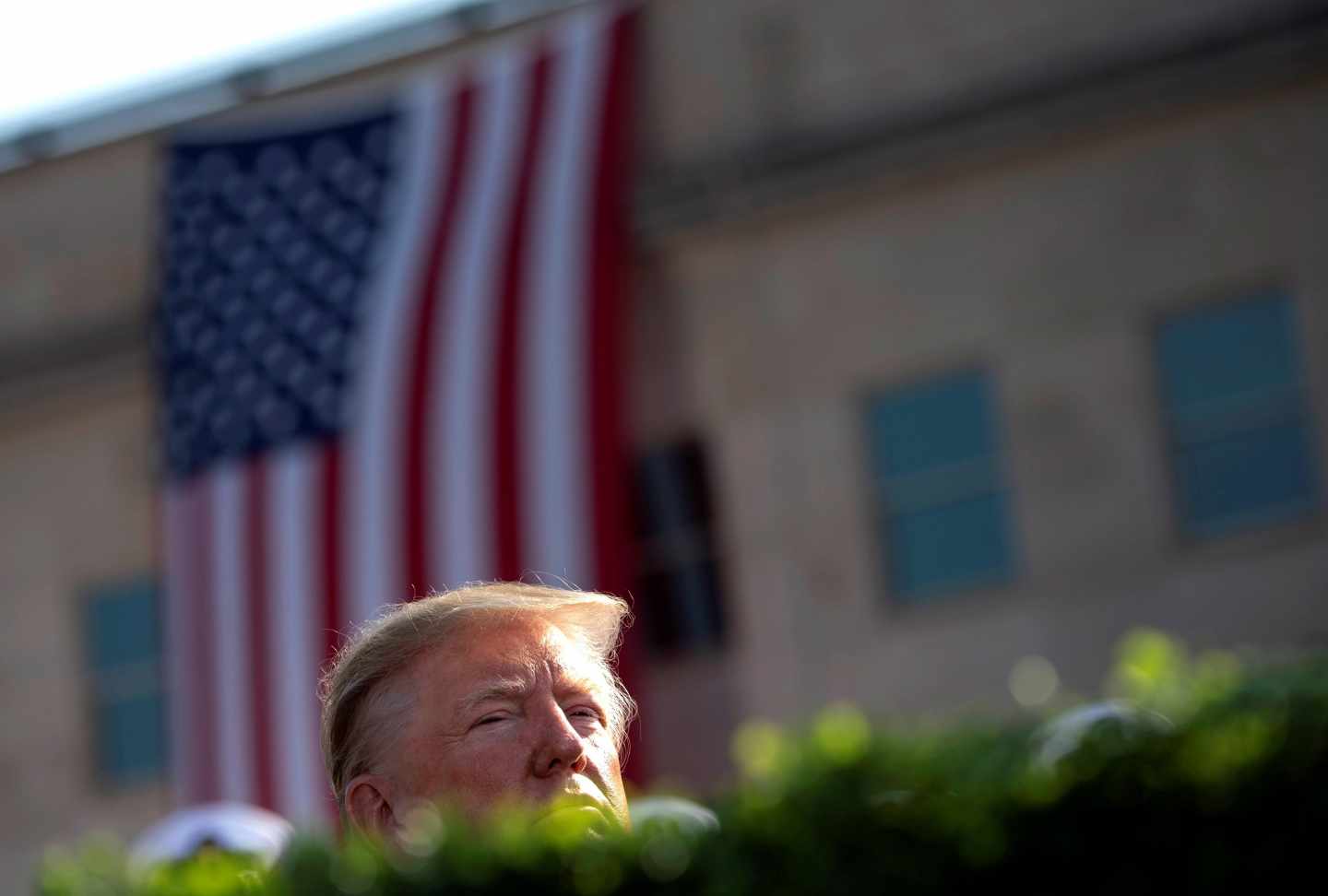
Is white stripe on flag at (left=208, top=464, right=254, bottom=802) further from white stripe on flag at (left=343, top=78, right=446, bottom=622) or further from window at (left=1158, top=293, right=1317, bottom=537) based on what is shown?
window at (left=1158, top=293, right=1317, bottom=537)

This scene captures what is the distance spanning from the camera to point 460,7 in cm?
1673

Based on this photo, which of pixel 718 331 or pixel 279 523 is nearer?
pixel 279 523

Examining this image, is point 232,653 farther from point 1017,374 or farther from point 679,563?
point 1017,374

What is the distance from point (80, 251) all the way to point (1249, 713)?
17.1 meters

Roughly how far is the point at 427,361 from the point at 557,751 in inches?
424

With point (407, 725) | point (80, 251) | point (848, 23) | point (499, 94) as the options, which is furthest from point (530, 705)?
→ point (80, 251)

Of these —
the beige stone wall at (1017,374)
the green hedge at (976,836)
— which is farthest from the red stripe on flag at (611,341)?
the green hedge at (976,836)

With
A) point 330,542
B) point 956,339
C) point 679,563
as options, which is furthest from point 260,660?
point 956,339

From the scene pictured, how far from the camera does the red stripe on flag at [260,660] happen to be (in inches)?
523

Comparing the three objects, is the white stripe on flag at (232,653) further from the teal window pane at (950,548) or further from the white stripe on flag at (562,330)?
the teal window pane at (950,548)

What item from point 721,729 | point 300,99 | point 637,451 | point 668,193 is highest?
point 300,99

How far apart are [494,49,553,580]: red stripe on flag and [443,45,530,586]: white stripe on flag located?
6cm

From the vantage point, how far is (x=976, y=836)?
2.06m

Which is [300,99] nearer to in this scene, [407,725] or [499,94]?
[499,94]
